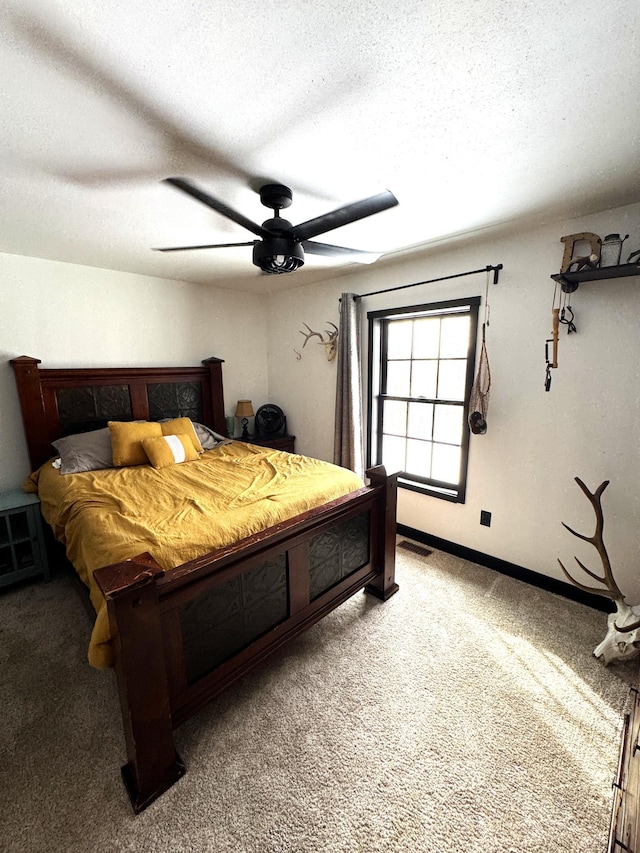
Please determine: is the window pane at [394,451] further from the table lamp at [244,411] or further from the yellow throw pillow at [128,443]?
the yellow throw pillow at [128,443]

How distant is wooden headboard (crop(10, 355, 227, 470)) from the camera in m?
2.76

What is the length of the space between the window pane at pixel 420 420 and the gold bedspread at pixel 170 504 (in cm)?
105

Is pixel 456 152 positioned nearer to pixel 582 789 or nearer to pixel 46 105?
pixel 46 105

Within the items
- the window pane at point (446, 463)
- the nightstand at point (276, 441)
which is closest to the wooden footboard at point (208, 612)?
the window pane at point (446, 463)

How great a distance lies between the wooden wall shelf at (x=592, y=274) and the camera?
5.84ft

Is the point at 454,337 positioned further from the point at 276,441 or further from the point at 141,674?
the point at 141,674

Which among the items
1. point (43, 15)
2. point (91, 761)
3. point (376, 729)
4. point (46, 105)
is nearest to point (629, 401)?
point (376, 729)

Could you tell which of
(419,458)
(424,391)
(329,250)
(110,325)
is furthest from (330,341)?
(110,325)

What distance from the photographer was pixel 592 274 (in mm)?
1911

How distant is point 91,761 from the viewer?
4.51 ft

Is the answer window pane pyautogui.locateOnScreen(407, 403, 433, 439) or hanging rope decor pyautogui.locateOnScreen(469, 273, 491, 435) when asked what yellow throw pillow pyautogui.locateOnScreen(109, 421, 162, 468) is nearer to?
window pane pyautogui.locateOnScreen(407, 403, 433, 439)

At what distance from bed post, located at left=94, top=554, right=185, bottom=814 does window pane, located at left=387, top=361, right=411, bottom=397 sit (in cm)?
255

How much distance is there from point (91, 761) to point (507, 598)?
2.40 meters

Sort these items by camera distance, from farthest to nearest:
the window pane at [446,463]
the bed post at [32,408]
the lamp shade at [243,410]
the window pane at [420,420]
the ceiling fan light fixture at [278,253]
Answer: the lamp shade at [243,410] < the window pane at [420,420] < the window pane at [446,463] < the bed post at [32,408] < the ceiling fan light fixture at [278,253]
